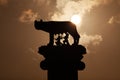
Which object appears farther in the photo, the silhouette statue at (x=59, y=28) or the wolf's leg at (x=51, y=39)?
the silhouette statue at (x=59, y=28)

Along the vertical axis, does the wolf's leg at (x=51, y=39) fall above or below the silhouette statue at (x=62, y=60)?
above

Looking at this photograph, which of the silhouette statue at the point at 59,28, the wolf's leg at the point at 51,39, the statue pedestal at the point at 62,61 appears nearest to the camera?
the statue pedestal at the point at 62,61

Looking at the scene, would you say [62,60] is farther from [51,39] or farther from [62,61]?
[51,39]

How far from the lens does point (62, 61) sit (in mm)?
29797

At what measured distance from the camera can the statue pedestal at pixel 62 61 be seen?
1164 inches

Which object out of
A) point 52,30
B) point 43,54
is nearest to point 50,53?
point 43,54

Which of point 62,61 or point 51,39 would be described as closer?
point 62,61

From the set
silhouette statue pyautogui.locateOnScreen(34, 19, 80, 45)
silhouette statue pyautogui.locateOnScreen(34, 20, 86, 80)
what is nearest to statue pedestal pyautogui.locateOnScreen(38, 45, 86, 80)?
silhouette statue pyautogui.locateOnScreen(34, 20, 86, 80)

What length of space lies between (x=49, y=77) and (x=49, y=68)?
2.31 ft

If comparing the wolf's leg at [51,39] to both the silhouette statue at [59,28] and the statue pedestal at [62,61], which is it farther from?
the statue pedestal at [62,61]

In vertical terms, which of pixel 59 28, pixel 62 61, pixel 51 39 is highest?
pixel 59 28

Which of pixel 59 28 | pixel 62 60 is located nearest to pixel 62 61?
pixel 62 60

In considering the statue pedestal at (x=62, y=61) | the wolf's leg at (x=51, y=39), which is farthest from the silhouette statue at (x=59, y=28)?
the statue pedestal at (x=62, y=61)

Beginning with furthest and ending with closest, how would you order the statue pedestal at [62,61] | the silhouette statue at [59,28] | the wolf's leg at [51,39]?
the silhouette statue at [59,28]
the wolf's leg at [51,39]
the statue pedestal at [62,61]
